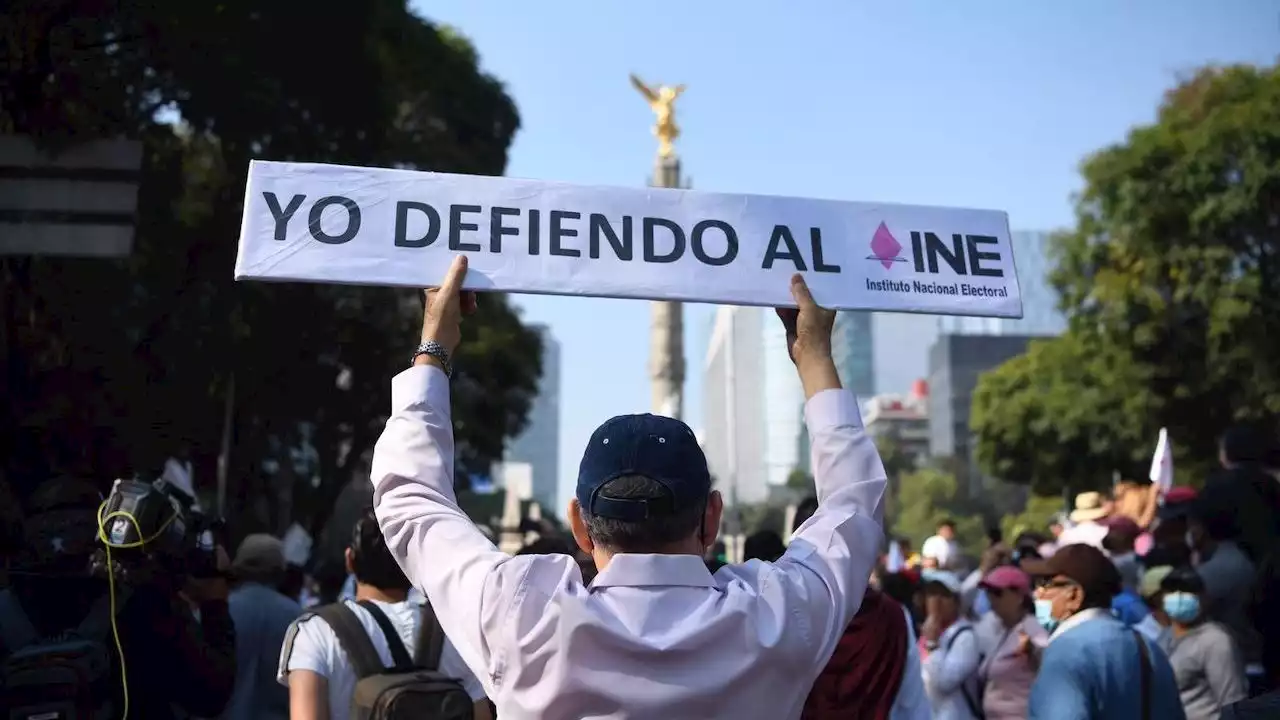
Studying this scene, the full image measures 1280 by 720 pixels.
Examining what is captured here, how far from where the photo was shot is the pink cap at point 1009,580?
21.3ft

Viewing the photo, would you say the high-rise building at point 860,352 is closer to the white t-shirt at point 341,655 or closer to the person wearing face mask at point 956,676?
the person wearing face mask at point 956,676

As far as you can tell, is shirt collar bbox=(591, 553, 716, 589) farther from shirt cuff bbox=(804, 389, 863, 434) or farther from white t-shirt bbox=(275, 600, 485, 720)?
white t-shirt bbox=(275, 600, 485, 720)

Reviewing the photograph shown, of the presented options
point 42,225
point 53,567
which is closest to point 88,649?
point 53,567

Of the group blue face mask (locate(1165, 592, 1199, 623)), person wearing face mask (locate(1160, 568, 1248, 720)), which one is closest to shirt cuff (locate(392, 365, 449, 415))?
person wearing face mask (locate(1160, 568, 1248, 720))

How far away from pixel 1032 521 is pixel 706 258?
52.9 meters

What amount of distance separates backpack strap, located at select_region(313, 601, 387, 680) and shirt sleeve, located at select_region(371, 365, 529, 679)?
1334mm

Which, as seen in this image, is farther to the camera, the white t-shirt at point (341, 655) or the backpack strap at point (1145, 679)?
the backpack strap at point (1145, 679)

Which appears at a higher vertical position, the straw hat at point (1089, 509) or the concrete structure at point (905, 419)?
the concrete structure at point (905, 419)

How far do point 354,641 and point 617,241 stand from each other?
55.4 inches

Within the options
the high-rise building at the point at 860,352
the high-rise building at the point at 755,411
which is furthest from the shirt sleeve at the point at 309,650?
the high-rise building at the point at 860,352

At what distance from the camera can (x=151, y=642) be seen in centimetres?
317

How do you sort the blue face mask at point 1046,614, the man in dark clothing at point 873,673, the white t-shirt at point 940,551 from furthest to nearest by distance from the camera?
the white t-shirt at point 940,551, the blue face mask at point 1046,614, the man in dark clothing at point 873,673

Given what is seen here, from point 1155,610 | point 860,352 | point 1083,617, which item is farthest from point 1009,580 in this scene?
point 860,352

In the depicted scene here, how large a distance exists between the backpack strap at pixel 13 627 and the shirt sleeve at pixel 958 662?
4.36 meters
